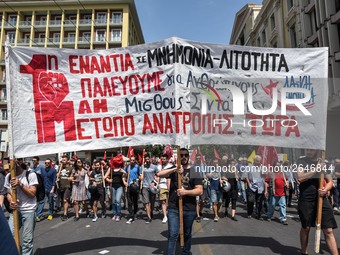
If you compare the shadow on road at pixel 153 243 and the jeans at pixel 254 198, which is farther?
the jeans at pixel 254 198

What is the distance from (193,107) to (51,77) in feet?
7.04

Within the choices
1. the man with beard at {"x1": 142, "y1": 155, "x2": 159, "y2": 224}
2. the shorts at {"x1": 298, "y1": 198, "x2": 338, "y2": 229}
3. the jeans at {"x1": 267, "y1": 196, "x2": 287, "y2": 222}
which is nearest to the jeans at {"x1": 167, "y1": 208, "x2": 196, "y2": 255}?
the shorts at {"x1": 298, "y1": 198, "x2": 338, "y2": 229}

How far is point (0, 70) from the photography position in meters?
44.9

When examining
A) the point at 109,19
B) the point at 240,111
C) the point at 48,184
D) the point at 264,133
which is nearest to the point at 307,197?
the point at 264,133

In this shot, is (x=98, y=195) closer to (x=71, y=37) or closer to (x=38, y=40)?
(x=71, y=37)

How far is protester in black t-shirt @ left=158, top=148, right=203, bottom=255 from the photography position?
412cm

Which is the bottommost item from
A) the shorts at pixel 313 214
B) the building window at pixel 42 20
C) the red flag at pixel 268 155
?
the shorts at pixel 313 214

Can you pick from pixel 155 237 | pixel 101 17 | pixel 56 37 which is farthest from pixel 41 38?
pixel 155 237

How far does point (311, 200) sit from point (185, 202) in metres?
1.93

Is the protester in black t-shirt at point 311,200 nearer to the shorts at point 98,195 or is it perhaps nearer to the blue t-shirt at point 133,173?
the blue t-shirt at point 133,173

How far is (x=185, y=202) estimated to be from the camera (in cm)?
423

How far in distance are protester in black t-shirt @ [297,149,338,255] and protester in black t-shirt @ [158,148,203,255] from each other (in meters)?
1.64

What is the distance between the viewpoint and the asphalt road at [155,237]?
523cm

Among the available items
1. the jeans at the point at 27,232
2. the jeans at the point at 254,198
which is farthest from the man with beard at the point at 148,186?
the jeans at the point at 27,232
